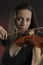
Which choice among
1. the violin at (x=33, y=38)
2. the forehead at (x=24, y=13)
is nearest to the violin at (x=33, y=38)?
the violin at (x=33, y=38)

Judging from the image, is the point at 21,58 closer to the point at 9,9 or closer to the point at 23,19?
the point at 23,19

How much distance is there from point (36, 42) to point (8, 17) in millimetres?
270

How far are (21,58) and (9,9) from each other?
0.26 m

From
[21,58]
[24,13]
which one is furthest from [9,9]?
[21,58]

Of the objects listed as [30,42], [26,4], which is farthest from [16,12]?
[30,42]

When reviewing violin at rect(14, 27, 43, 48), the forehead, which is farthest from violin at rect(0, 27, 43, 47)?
the forehead

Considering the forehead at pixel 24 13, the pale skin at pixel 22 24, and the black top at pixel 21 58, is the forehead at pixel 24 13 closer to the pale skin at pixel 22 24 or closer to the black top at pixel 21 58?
the pale skin at pixel 22 24

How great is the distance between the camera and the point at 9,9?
973mm

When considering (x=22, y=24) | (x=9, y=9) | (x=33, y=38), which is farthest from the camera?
(x=9, y=9)

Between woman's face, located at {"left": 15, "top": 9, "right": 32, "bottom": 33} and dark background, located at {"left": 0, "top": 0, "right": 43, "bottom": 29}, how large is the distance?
69 millimetres

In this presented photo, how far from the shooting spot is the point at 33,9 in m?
0.92

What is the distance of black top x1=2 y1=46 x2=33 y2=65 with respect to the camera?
0.82 m

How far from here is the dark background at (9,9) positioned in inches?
36.5

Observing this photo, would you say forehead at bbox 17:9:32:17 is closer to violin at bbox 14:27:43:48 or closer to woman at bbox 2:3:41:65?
woman at bbox 2:3:41:65
